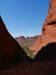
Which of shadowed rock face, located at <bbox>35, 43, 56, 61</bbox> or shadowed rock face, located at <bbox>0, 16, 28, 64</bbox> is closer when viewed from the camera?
shadowed rock face, located at <bbox>0, 16, 28, 64</bbox>

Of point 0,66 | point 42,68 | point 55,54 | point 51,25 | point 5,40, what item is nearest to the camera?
point 42,68

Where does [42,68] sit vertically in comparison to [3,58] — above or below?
above

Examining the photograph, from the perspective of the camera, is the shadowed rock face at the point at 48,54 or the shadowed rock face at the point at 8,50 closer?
the shadowed rock face at the point at 8,50

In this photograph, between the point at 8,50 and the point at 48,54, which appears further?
the point at 48,54

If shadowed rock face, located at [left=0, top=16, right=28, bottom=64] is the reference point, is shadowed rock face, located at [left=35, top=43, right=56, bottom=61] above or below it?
below

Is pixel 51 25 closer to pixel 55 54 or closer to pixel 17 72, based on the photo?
pixel 55 54

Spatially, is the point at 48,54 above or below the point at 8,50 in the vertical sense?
below

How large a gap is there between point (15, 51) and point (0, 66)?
17.0ft

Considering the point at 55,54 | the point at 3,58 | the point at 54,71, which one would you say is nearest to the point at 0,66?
the point at 3,58

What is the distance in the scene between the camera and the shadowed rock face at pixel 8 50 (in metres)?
20.6

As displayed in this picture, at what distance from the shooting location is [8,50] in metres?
21.4

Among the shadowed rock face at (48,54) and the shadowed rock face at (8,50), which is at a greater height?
the shadowed rock face at (8,50)

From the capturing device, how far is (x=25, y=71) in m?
15.8

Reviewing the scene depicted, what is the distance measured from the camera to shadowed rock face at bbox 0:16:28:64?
20.6 meters
